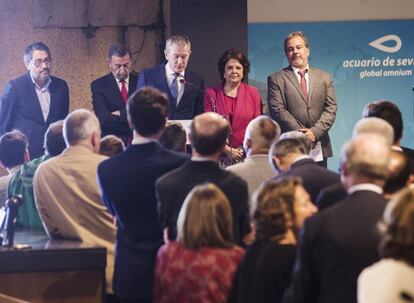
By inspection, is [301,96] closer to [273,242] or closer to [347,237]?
[273,242]

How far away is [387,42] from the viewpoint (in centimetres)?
935

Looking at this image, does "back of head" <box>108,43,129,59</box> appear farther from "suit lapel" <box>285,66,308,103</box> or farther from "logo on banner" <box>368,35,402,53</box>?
"logo on banner" <box>368,35,402,53</box>

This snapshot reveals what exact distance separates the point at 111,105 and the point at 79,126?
2516 mm

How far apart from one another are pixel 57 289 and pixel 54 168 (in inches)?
25.7

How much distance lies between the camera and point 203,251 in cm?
409

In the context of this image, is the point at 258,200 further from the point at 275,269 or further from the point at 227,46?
the point at 227,46

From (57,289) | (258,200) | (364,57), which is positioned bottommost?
(57,289)

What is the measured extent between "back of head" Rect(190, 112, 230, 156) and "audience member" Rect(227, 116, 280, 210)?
2.34ft

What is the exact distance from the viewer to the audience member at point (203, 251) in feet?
13.2

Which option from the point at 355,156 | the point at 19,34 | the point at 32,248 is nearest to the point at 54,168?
the point at 32,248

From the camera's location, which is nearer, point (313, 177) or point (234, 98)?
point (313, 177)

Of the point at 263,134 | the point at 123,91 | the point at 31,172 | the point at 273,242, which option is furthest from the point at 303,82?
the point at 273,242

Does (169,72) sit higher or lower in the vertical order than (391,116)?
higher

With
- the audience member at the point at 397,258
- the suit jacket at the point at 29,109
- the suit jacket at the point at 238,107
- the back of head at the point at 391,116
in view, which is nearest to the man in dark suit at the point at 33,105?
the suit jacket at the point at 29,109
